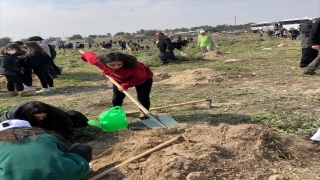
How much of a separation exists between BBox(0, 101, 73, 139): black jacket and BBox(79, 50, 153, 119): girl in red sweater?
948mm

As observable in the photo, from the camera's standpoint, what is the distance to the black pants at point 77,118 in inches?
168

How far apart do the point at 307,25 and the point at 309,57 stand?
0.89 metres

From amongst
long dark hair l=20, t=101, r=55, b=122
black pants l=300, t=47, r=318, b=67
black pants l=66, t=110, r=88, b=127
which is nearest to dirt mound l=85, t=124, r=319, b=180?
long dark hair l=20, t=101, r=55, b=122

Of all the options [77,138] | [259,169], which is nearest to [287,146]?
[259,169]

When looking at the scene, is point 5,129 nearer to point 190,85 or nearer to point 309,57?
point 190,85

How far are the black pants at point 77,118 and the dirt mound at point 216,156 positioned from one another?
0.94 metres

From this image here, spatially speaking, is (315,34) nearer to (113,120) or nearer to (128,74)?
(128,74)

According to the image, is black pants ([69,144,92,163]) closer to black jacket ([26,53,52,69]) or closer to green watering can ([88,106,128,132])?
green watering can ([88,106,128,132])

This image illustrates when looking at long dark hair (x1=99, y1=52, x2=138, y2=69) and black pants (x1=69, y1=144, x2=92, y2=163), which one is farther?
long dark hair (x1=99, y1=52, x2=138, y2=69)

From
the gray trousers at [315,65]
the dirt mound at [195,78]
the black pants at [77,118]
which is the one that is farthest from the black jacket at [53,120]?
the gray trousers at [315,65]

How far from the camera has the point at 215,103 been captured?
571 centimetres

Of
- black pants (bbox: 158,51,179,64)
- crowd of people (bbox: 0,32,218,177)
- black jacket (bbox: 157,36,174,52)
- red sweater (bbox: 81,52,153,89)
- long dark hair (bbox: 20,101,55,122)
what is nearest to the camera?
crowd of people (bbox: 0,32,218,177)

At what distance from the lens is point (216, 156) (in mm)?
3057

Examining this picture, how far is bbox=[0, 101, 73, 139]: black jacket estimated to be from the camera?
3205mm
